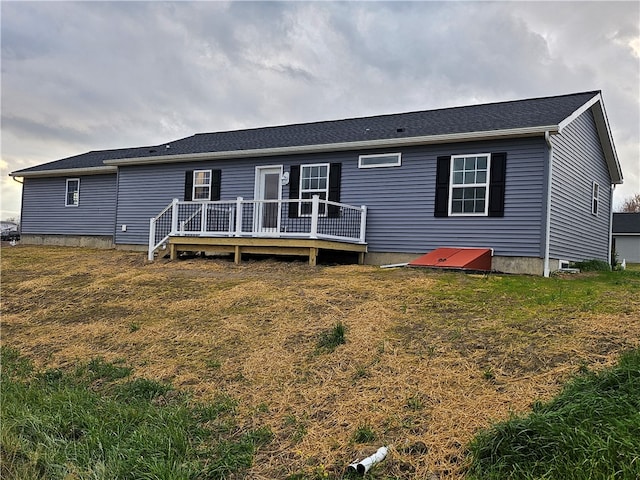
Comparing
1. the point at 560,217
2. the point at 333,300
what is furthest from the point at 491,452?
the point at 560,217

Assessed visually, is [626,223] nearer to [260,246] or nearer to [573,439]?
[260,246]

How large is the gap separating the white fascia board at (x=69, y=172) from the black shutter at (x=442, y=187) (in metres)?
11.1

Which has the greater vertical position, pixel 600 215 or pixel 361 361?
pixel 600 215

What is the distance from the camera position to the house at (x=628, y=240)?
31.5 metres

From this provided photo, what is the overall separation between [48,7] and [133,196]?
6.55 meters

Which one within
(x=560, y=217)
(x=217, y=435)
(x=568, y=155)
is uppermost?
(x=568, y=155)

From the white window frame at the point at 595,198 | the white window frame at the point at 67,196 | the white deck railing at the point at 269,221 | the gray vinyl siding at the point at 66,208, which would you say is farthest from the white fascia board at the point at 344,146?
the white window frame at the point at 595,198

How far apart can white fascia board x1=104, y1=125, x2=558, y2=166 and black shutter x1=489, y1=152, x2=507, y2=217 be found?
0.48 meters

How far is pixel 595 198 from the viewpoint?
1375 centimetres

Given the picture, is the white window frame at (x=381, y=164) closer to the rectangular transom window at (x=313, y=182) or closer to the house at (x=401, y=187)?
the house at (x=401, y=187)

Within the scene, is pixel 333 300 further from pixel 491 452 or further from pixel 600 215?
pixel 600 215

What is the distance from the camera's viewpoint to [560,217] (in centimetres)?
1090

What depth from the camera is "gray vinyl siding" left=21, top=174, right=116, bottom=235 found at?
17509 mm

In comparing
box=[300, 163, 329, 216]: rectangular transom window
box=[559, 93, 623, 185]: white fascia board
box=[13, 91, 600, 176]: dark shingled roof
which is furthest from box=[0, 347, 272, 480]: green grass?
box=[559, 93, 623, 185]: white fascia board
